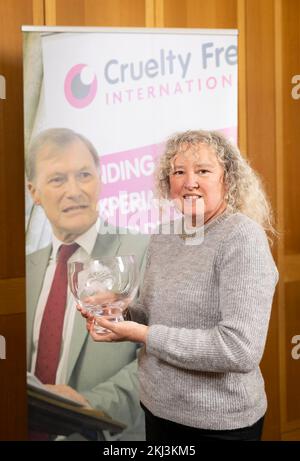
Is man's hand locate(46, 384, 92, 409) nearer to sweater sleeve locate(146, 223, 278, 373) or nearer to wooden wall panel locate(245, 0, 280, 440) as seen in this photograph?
sweater sleeve locate(146, 223, 278, 373)

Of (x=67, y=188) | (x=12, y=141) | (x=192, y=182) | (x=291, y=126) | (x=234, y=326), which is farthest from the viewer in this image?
(x=291, y=126)

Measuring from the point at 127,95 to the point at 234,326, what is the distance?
118 centimetres

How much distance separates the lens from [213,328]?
1.28 meters

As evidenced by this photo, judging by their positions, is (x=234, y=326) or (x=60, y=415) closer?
(x=234, y=326)

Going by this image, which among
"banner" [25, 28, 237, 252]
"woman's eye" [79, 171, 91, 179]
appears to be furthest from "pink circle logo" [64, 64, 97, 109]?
"woman's eye" [79, 171, 91, 179]

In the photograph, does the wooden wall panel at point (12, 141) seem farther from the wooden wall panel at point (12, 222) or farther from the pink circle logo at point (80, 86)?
the pink circle logo at point (80, 86)

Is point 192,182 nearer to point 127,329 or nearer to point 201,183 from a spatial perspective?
point 201,183

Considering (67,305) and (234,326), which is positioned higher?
(234,326)

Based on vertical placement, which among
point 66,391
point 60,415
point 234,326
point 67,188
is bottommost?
point 60,415

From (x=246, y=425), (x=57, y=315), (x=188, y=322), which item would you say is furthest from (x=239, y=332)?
(x=57, y=315)

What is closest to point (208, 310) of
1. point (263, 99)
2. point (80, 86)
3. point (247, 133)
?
point (80, 86)

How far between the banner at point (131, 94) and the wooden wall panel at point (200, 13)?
2.22 feet

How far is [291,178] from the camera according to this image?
296cm

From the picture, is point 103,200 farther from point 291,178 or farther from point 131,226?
point 291,178
